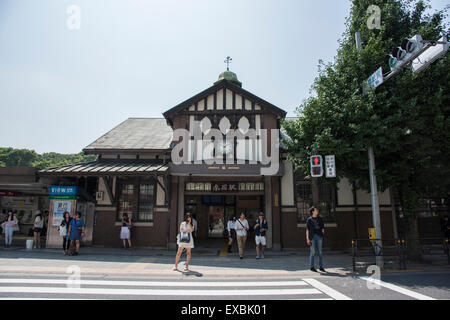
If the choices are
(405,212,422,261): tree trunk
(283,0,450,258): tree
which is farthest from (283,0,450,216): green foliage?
(405,212,422,261): tree trunk

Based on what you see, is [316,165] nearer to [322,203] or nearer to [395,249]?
[322,203]

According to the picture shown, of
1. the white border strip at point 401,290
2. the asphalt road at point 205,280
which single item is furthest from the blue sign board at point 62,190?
the white border strip at point 401,290

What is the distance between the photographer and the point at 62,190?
1248 centimetres

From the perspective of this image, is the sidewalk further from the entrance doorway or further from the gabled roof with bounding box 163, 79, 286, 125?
the gabled roof with bounding box 163, 79, 286, 125

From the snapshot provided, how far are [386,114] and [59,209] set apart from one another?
14.9m

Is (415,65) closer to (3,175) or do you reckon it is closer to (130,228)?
(130,228)

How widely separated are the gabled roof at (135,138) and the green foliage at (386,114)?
7674 mm

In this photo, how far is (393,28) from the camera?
A: 9.84m

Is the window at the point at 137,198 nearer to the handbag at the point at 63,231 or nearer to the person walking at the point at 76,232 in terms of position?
the person walking at the point at 76,232

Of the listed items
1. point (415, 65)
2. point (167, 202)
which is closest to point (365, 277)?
point (415, 65)

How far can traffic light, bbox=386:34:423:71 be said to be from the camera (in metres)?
6.50

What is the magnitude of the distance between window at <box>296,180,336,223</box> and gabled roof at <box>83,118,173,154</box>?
737 centimetres

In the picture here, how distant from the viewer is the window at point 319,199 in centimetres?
1305

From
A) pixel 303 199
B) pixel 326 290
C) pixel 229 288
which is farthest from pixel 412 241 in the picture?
pixel 229 288
